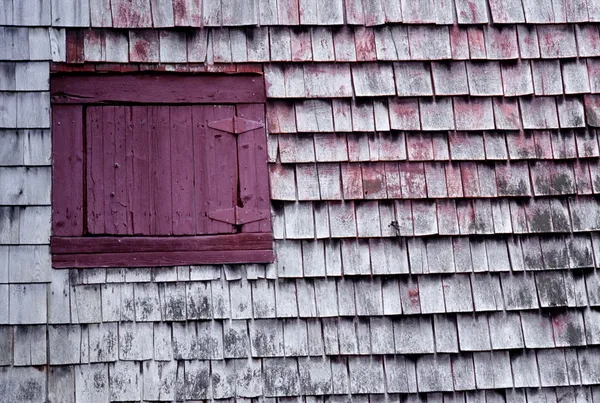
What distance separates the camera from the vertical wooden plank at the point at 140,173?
15.6 feet

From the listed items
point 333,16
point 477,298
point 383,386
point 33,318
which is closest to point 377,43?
point 333,16

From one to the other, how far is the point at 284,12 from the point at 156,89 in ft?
2.89

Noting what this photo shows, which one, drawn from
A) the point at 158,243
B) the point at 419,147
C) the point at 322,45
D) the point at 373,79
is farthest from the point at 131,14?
the point at 419,147

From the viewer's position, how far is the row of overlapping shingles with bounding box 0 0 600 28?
4.86m

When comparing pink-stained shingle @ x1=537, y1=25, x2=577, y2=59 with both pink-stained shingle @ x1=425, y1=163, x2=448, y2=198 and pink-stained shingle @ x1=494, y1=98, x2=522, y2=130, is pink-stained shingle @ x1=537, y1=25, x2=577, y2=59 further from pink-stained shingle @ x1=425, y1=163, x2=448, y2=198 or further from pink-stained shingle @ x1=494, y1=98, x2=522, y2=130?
pink-stained shingle @ x1=425, y1=163, x2=448, y2=198

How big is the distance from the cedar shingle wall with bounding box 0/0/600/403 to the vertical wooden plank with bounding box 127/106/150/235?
0.87ft

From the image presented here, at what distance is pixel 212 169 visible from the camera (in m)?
4.85

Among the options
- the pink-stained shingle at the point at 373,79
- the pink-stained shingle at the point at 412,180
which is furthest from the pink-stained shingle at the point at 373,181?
the pink-stained shingle at the point at 373,79

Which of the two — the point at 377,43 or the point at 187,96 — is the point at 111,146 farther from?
the point at 377,43

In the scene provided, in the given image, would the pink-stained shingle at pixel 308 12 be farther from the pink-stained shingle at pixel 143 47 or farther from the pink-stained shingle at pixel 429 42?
the pink-stained shingle at pixel 143 47

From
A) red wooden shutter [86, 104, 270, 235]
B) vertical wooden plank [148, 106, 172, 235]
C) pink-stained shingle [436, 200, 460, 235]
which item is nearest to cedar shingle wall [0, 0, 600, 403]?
pink-stained shingle [436, 200, 460, 235]

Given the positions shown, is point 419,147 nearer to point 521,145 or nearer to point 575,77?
point 521,145

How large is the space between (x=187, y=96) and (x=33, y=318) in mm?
1499

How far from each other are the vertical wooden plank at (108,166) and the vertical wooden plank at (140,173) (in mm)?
108
